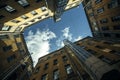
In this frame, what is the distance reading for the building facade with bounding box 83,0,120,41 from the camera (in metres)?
30.6

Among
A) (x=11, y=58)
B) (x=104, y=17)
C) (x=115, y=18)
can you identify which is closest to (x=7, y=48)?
(x=11, y=58)

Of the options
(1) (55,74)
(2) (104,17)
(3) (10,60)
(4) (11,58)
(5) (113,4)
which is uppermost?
(5) (113,4)

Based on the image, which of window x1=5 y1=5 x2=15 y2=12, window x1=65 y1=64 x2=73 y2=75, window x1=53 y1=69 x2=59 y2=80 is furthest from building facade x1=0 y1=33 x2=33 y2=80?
window x1=65 y1=64 x2=73 y2=75

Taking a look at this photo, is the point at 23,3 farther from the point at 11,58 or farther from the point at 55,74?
the point at 55,74

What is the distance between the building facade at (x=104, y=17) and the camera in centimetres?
3062

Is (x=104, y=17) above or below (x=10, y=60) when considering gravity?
above

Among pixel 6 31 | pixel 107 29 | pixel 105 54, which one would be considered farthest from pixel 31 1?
pixel 107 29

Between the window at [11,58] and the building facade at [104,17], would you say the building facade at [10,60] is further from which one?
the building facade at [104,17]

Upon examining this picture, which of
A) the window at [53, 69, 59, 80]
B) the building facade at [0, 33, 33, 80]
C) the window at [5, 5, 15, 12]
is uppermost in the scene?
the window at [5, 5, 15, 12]

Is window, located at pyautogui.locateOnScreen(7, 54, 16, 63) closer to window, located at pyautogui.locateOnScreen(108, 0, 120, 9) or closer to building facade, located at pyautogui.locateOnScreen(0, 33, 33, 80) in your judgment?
building facade, located at pyautogui.locateOnScreen(0, 33, 33, 80)

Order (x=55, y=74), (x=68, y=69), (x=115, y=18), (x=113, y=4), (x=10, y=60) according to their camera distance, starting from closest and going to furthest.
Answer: (x=68, y=69) < (x=55, y=74) < (x=10, y=60) < (x=113, y=4) < (x=115, y=18)

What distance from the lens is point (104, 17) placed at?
117 ft

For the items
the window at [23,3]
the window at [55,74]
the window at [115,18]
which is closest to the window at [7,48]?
the window at [23,3]

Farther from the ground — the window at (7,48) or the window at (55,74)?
the window at (7,48)
